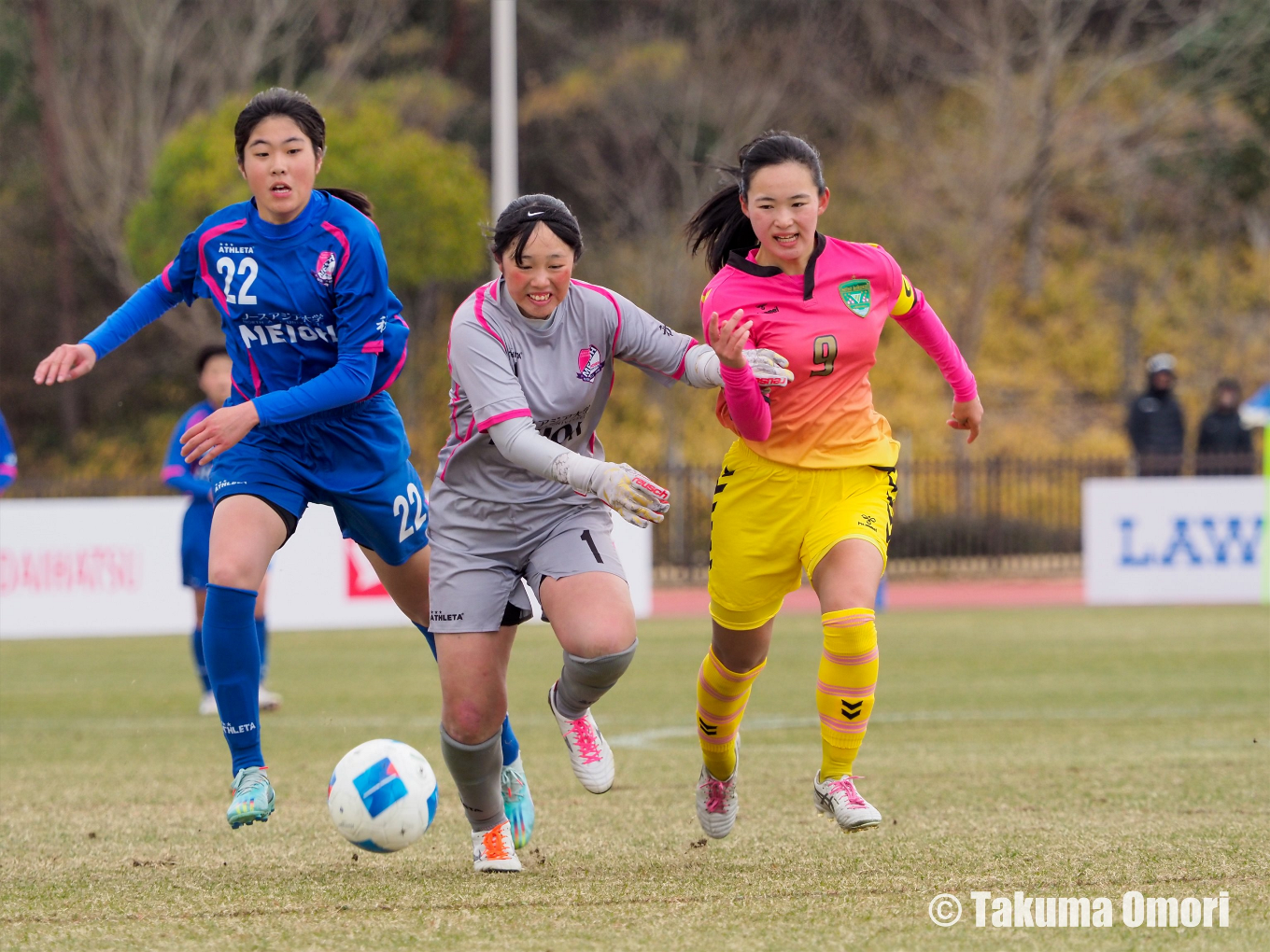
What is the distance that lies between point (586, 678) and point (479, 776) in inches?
17.1

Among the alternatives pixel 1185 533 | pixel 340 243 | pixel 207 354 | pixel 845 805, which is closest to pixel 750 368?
pixel 845 805

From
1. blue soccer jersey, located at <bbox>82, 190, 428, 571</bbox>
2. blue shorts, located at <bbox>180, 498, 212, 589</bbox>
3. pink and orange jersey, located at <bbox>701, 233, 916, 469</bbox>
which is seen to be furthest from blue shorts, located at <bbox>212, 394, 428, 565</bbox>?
blue shorts, located at <bbox>180, 498, 212, 589</bbox>

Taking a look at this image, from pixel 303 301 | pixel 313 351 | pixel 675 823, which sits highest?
pixel 303 301

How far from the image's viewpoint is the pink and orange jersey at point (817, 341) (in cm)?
514

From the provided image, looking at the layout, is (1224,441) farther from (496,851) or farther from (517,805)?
(496,851)

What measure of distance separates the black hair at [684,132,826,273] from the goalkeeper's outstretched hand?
3.92ft

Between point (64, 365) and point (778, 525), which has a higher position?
point (64, 365)

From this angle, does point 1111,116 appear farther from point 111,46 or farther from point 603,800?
point 603,800

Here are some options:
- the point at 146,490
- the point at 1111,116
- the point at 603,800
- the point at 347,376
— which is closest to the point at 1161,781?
the point at 603,800

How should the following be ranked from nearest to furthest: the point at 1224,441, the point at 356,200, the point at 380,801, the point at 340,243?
the point at 380,801
the point at 340,243
the point at 356,200
the point at 1224,441

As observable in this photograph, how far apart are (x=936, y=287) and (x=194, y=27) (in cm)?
1490

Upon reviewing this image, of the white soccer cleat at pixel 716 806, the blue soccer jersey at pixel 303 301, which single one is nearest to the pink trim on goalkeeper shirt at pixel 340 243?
the blue soccer jersey at pixel 303 301

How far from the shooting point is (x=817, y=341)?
16.9ft

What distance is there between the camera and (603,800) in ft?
20.7
